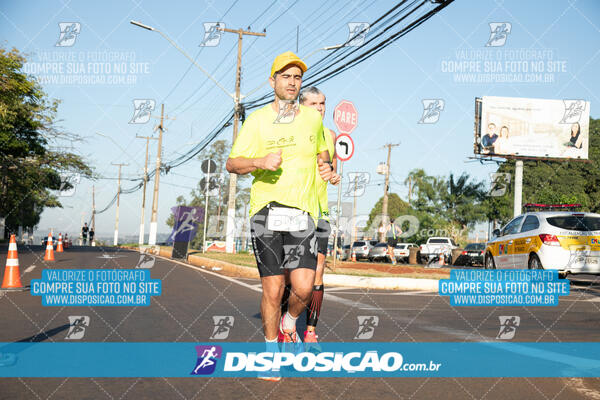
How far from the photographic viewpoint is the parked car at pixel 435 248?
116ft

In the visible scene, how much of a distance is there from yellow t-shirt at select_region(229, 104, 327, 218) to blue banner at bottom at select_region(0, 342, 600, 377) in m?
1.00

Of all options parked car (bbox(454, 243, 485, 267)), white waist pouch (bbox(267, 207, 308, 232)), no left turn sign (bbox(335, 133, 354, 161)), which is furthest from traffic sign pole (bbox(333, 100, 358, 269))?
parked car (bbox(454, 243, 485, 267))

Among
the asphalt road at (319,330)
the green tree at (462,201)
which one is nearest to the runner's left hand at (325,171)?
the asphalt road at (319,330)

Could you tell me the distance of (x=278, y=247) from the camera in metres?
3.78

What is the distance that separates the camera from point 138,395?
11.0 feet

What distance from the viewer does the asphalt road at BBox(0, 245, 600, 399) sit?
11.5 ft

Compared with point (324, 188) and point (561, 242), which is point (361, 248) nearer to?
point (561, 242)

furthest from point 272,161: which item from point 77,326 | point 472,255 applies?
point 472,255

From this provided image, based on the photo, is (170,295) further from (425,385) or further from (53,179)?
(53,179)

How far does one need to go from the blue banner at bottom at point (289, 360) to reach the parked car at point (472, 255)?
27.3m

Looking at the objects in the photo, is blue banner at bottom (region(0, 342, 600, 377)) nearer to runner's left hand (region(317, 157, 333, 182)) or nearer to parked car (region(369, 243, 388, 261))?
runner's left hand (region(317, 157, 333, 182))

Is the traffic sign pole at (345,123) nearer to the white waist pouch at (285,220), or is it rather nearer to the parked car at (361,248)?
the white waist pouch at (285,220)

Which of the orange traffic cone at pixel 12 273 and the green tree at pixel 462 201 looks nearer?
the orange traffic cone at pixel 12 273

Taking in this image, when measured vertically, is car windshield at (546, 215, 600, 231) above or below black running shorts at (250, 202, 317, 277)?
above
